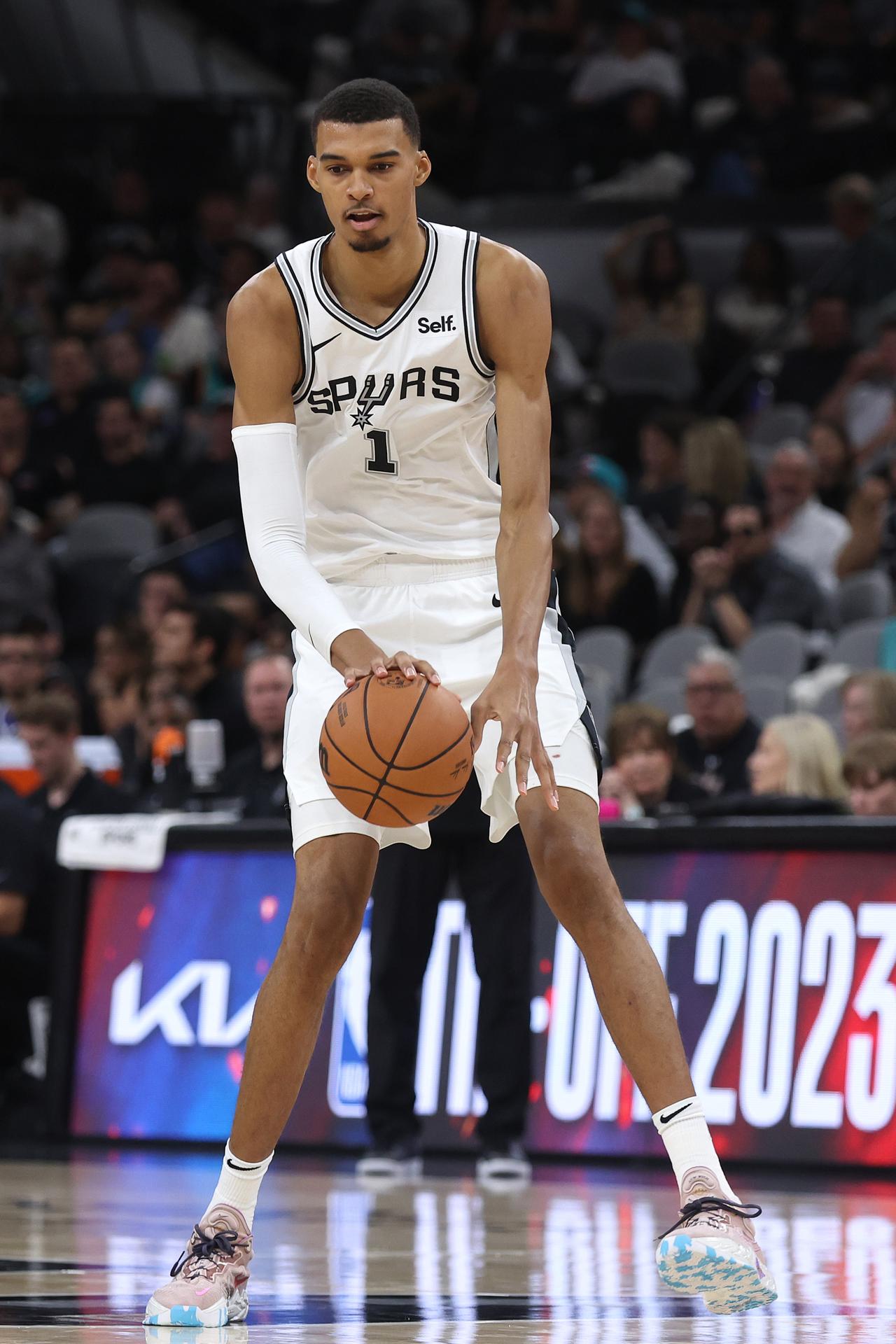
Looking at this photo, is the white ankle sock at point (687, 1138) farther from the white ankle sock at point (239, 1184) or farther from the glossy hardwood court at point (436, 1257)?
the white ankle sock at point (239, 1184)

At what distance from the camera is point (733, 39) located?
56.2 feet

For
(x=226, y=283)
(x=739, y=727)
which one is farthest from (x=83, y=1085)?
(x=226, y=283)

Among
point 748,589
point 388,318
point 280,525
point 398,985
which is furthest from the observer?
point 748,589

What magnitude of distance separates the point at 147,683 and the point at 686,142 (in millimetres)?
8225

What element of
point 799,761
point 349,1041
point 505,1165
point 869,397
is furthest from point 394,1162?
point 869,397

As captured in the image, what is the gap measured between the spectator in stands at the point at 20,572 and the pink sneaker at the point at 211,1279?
29.7ft

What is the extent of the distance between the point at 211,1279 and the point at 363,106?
2.12m

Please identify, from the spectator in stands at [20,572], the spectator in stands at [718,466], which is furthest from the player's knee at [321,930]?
the spectator in stands at [20,572]

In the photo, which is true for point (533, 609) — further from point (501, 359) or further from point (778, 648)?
point (778, 648)

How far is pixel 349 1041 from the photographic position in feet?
24.0

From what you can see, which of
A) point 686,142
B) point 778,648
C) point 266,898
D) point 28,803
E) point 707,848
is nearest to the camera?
point 707,848

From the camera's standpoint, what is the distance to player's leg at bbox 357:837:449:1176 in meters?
6.62

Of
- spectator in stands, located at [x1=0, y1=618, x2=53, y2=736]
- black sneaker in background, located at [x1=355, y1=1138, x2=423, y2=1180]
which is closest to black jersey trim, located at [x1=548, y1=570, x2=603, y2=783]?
black sneaker in background, located at [x1=355, y1=1138, x2=423, y2=1180]

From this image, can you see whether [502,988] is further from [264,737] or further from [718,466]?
[718,466]
